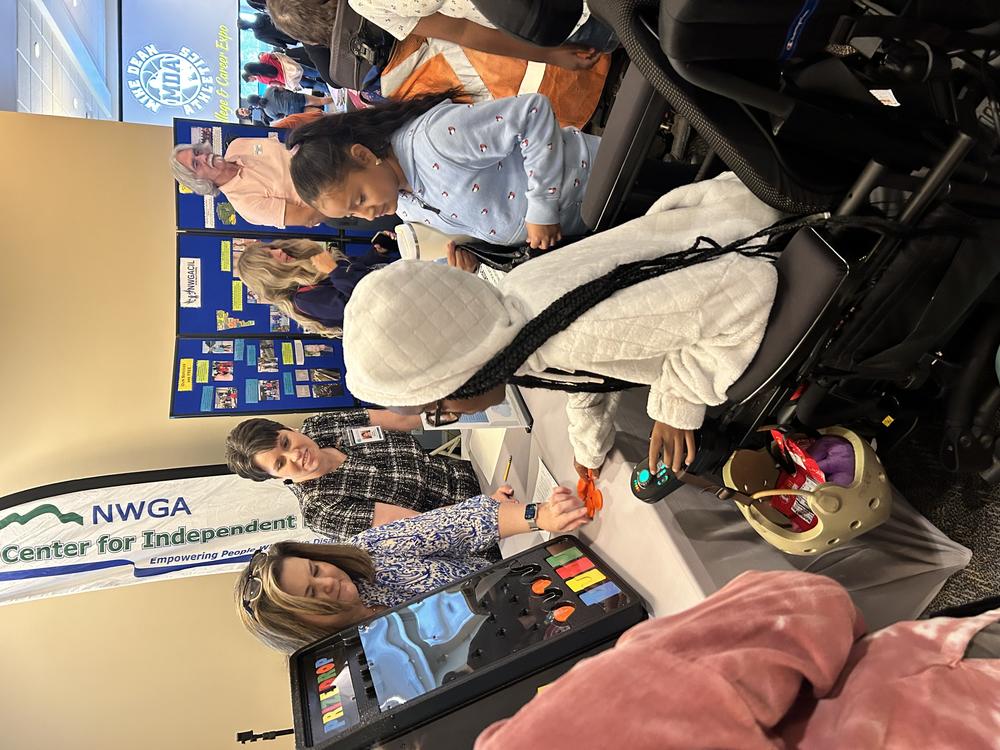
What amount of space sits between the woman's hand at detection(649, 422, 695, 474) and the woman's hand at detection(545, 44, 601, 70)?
1.15 meters

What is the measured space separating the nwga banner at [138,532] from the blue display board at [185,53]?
6.41ft

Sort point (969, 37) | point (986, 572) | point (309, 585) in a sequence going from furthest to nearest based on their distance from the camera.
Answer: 1. point (309, 585)
2. point (986, 572)
3. point (969, 37)

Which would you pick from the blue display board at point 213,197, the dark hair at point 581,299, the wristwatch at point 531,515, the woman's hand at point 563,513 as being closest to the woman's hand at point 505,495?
the wristwatch at point 531,515

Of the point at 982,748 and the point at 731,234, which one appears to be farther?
the point at 731,234

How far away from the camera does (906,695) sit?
0.62m

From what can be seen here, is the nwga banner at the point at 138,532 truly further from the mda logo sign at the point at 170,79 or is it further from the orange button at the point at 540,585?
the mda logo sign at the point at 170,79

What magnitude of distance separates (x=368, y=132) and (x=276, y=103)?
7.24 ft

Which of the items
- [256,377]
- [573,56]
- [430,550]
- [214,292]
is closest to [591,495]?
[430,550]

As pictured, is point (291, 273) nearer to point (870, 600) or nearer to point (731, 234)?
point (731, 234)

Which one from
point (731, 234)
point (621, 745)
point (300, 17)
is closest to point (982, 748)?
point (621, 745)

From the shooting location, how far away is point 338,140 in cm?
152

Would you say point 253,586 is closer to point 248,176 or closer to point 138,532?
point 138,532

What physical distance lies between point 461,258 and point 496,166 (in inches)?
12.8

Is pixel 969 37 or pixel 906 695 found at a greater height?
pixel 969 37
